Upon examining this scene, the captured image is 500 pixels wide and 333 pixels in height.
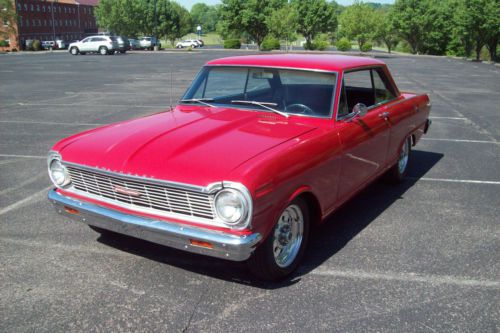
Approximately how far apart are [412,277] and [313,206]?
0.95 m

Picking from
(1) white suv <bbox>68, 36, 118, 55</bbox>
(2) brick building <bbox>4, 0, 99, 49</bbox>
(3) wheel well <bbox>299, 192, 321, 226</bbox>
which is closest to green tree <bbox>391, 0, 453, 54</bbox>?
(1) white suv <bbox>68, 36, 118, 55</bbox>

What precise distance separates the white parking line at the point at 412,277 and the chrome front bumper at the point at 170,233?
0.97m

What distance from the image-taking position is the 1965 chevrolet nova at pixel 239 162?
3.20 meters

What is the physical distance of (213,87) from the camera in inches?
199

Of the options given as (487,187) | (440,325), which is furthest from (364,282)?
(487,187)

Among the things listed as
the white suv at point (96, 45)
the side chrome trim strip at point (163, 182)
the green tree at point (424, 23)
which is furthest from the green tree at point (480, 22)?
the side chrome trim strip at point (163, 182)

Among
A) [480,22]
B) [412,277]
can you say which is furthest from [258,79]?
[480,22]

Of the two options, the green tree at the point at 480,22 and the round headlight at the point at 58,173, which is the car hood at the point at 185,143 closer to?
the round headlight at the point at 58,173

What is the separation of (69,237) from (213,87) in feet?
6.78

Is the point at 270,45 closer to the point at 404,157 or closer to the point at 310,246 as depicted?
the point at 404,157

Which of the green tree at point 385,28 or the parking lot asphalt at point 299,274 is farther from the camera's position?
the green tree at point 385,28

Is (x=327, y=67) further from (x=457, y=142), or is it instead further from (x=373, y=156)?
(x=457, y=142)

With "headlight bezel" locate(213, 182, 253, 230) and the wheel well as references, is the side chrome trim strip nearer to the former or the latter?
"headlight bezel" locate(213, 182, 253, 230)

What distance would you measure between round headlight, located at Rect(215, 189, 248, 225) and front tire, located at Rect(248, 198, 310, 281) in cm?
40
